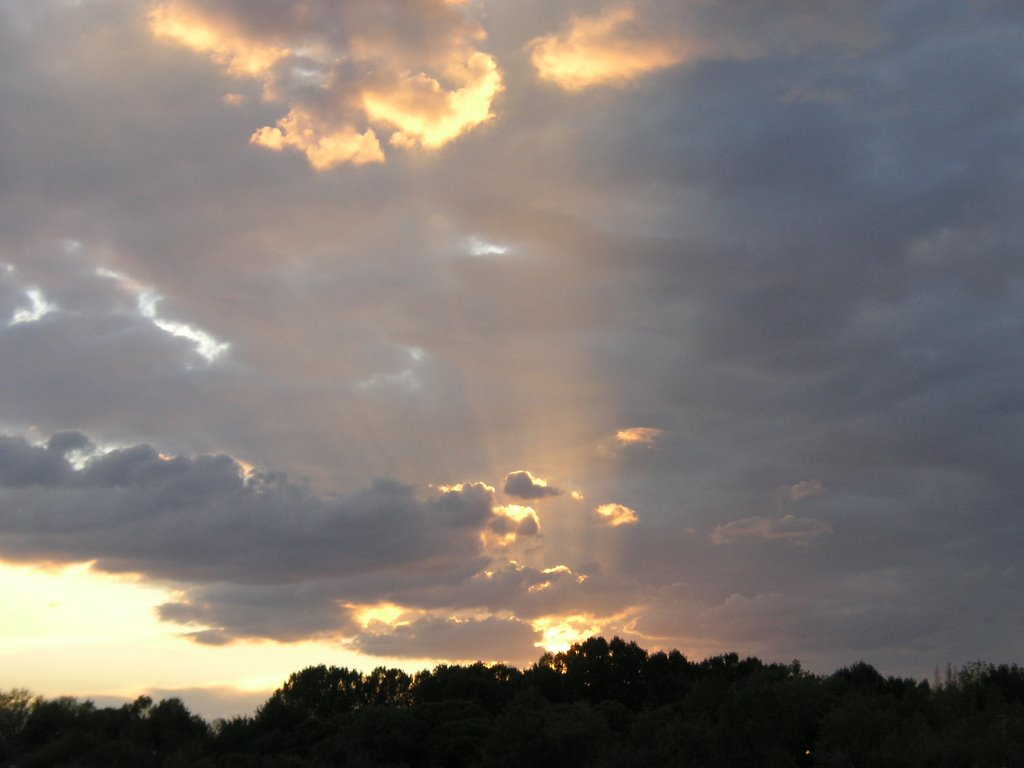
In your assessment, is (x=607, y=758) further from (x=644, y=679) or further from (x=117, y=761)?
(x=644, y=679)

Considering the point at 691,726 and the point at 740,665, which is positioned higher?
the point at 740,665

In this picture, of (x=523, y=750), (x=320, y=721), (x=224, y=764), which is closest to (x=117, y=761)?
(x=224, y=764)

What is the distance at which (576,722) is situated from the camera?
6250 cm

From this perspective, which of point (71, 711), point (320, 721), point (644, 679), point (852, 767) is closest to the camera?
point (852, 767)

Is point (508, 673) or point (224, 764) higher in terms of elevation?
point (508, 673)

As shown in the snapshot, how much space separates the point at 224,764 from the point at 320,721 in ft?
81.7

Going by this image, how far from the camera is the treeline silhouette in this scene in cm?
4916

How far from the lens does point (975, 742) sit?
45875mm

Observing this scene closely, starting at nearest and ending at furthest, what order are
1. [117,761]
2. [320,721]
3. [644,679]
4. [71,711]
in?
1. [117,761]
2. [320,721]
3. [71,711]
4. [644,679]

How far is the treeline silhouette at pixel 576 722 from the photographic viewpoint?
49156mm

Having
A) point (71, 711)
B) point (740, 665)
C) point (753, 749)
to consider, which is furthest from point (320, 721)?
point (753, 749)

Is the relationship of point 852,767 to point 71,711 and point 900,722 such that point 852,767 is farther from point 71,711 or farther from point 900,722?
point 71,711

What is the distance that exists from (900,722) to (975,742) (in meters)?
11.1

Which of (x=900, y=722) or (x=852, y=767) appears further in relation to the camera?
(x=900, y=722)
